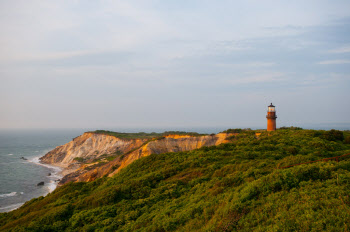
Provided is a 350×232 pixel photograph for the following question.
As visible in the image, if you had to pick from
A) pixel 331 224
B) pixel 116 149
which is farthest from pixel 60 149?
pixel 331 224

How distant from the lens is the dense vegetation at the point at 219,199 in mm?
6566

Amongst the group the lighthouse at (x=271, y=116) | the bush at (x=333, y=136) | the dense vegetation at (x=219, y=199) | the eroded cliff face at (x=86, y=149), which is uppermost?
the lighthouse at (x=271, y=116)

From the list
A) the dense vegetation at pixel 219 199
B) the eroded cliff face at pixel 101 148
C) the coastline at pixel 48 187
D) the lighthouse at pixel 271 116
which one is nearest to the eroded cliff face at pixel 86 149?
the eroded cliff face at pixel 101 148

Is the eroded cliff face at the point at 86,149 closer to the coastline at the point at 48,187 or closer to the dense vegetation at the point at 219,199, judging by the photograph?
the coastline at the point at 48,187

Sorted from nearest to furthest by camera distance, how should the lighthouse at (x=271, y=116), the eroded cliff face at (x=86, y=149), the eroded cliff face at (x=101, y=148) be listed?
1. the lighthouse at (x=271, y=116)
2. the eroded cliff face at (x=101, y=148)
3. the eroded cliff face at (x=86, y=149)

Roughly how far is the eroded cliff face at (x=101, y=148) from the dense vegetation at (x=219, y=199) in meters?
15.1

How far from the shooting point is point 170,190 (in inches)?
484

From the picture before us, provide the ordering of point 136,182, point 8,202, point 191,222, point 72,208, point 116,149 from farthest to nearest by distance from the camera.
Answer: point 116,149 < point 8,202 < point 136,182 < point 72,208 < point 191,222

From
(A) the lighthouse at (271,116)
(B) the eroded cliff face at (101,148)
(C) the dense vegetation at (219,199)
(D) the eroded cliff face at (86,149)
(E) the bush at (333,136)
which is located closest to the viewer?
(C) the dense vegetation at (219,199)

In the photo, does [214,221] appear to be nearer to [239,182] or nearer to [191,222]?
[191,222]

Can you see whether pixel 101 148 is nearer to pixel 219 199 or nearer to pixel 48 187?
pixel 48 187

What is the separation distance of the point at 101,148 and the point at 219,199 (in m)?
64.8

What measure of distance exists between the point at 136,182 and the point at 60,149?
69538mm

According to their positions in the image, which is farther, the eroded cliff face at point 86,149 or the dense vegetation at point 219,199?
the eroded cliff face at point 86,149
